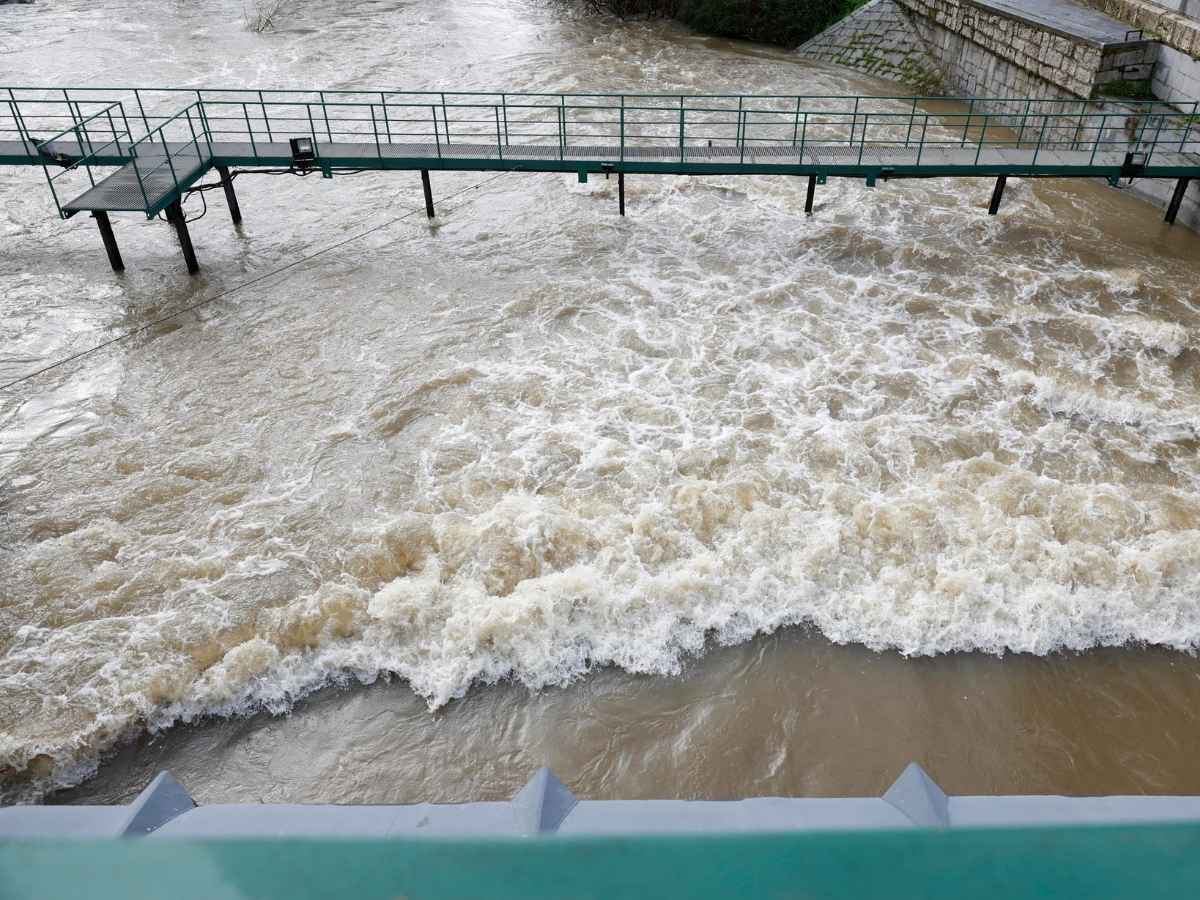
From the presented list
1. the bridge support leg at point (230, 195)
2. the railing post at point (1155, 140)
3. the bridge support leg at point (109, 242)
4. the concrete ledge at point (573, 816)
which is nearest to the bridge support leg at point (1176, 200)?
the railing post at point (1155, 140)

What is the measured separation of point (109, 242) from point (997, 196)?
13616 mm

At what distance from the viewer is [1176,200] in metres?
12.9

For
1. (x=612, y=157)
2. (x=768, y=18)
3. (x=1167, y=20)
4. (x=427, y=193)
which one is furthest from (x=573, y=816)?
(x=768, y=18)

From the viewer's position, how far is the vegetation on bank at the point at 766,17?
76.9 feet

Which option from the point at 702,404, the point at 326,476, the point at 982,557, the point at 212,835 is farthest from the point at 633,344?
the point at 212,835

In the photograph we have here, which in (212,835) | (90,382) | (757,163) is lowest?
(90,382)

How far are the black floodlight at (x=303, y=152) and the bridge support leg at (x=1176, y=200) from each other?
1299 centimetres

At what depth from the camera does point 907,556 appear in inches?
297

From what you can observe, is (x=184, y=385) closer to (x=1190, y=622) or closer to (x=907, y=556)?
(x=907, y=556)

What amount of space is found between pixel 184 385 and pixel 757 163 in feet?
28.3

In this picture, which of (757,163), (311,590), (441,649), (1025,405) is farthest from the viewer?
(757,163)

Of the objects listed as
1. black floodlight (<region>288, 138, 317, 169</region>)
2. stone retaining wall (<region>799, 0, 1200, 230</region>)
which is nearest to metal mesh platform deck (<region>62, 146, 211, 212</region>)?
black floodlight (<region>288, 138, 317, 169</region>)

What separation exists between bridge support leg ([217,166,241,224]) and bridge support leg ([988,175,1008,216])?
12.1m

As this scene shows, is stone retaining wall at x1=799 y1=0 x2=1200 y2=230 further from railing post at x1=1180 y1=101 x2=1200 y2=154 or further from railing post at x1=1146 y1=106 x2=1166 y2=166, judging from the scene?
railing post at x1=1180 y1=101 x2=1200 y2=154
